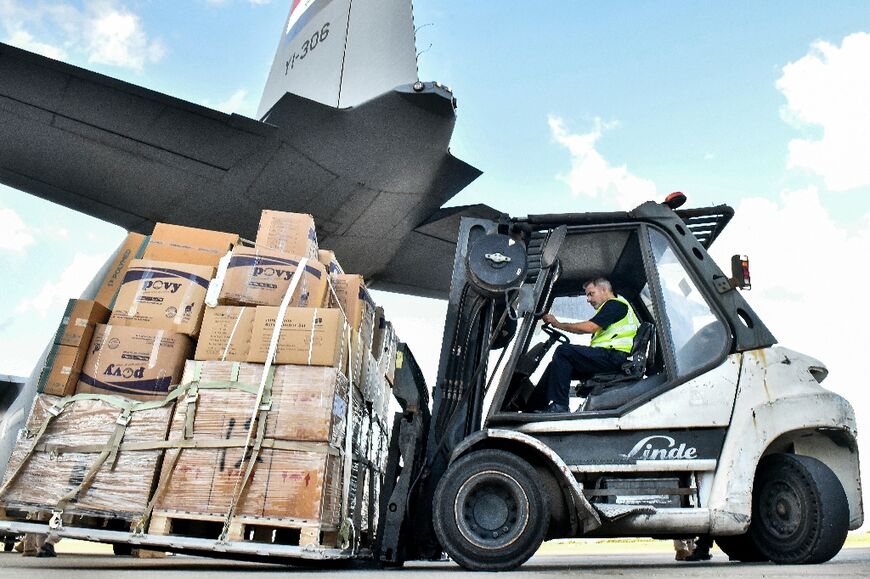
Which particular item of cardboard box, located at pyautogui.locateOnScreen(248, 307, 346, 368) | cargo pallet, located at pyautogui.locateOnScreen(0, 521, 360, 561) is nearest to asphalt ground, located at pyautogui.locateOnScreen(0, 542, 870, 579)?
cargo pallet, located at pyautogui.locateOnScreen(0, 521, 360, 561)

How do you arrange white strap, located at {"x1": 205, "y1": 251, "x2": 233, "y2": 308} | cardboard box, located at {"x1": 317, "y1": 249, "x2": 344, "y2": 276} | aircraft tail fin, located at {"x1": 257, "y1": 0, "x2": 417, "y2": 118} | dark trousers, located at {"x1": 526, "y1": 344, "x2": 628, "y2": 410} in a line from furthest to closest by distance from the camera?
aircraft tail fin, located at {"x1": 257, "y1": 0, "x2": 417, "y2": 118}, cardboard box, located at {"x1": 317, "y1": 249, "x2": 344, "y2": 276}, white strap, located at {"x1": 205, "y1": 251, "x2": 233, "y2": 308}, dark trousers, located at {"x1": 526, "y1": 344, "x2": 628, "y2": 410}

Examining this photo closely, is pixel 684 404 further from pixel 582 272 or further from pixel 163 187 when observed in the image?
pixel 163 187

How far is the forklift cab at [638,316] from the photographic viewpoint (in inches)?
139

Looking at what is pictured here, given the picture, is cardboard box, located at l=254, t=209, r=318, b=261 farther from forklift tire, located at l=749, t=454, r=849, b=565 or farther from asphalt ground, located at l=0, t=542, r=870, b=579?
forklift tire, located at l=749, t=454, r=849, b=565

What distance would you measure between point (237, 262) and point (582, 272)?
6.88 feet

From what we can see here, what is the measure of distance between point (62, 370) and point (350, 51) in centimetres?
674

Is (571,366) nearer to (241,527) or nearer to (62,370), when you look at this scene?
(241,527)

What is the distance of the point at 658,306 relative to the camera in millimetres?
3666

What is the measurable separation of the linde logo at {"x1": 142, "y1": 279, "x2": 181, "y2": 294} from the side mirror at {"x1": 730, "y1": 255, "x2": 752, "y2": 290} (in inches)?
122

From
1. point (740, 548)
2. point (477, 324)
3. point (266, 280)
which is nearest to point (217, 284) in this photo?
point (266, 280)

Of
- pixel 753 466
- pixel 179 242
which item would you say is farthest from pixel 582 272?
pixel 179 242

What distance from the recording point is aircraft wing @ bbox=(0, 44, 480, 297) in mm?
7594

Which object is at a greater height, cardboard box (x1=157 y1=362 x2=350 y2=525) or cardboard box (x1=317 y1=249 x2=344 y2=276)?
cardboard box (x1=317 y1=249 x2=344 y2=276)

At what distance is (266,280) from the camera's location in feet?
12.9
